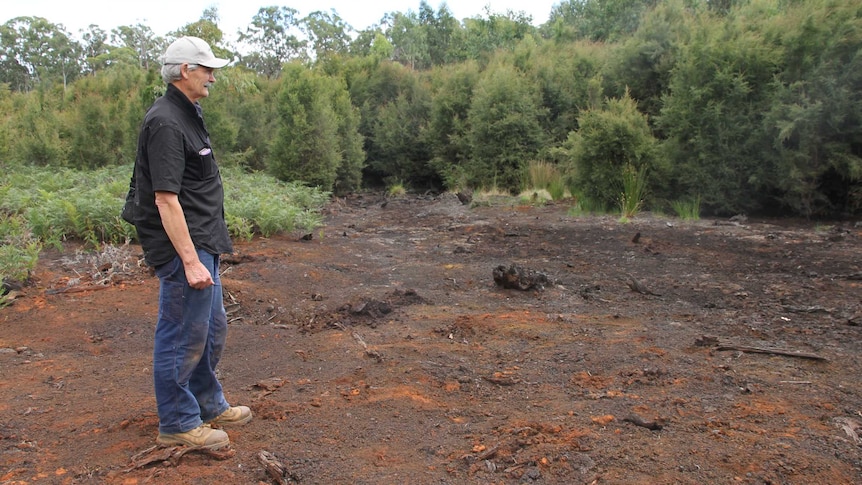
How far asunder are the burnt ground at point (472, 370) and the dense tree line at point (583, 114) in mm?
2385

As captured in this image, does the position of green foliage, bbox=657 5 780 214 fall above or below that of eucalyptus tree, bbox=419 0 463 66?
below

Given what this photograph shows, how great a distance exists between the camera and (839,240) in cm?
770

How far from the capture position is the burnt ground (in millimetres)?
2695

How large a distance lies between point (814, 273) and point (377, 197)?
1221 centimetres

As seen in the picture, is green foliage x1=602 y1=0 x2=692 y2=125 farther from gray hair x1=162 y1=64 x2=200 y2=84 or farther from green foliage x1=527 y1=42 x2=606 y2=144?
gray hair x1=162 y1=64 x2=200 y2=84

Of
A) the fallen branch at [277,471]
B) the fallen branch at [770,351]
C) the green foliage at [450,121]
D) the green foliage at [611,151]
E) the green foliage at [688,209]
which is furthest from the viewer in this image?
the green foliage at [450,121]

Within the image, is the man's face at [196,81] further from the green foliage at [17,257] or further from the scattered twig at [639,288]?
the scattered twig at [639,288]

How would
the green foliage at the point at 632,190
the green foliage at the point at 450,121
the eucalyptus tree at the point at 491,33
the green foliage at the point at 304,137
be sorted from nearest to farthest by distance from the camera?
the green foliage at the point at 632,190 → the green foliage at the point at 304,137 → the green foliage at the point at 450,121 → the eucalyptus tree at the point at 491,33

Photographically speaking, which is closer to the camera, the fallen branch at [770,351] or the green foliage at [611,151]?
the fallen branch at [770,351]

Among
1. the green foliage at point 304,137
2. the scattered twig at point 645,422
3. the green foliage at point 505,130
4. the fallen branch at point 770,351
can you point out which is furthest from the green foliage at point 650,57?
the scattered twig at point 645,422

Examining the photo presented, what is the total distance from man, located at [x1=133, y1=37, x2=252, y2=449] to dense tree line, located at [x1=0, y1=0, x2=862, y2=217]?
8.56 m

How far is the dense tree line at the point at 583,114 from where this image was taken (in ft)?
30.2

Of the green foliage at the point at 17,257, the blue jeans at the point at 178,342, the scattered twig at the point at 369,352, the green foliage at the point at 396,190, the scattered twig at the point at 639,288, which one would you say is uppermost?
the blue jeans at the point at 178,342

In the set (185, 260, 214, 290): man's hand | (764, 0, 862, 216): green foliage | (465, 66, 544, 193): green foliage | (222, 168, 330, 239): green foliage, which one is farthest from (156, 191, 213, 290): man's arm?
(465, 66, 544, 193): green foliage
